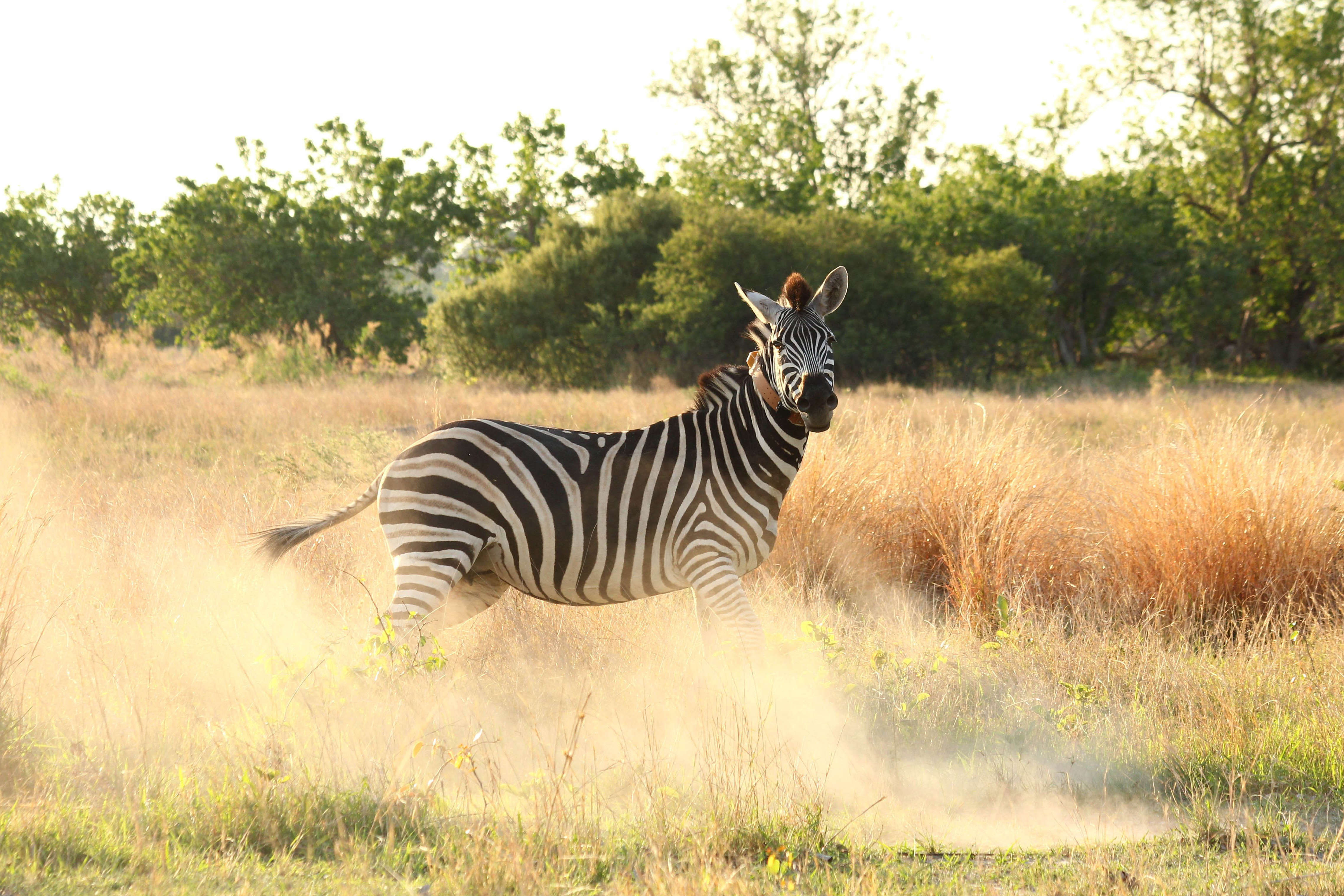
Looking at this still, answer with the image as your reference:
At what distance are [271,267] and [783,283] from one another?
14.2 metres

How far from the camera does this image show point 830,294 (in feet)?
14.7

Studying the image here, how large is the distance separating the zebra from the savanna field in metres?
0.43

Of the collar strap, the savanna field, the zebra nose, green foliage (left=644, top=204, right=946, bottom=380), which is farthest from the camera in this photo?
green foliage (left=644, top=204, right=946, bottom=380)

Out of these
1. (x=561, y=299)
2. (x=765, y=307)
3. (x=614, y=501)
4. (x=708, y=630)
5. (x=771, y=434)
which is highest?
(x=561, y=299)

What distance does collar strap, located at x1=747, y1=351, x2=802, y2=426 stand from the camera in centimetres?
436

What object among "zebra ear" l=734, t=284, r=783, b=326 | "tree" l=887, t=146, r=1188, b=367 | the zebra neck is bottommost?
the zebra neck

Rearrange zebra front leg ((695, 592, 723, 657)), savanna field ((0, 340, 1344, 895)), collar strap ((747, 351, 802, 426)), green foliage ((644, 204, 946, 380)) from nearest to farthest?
savanna field ((0, 340, 1344, 895)) → collar strap ((747, 351, 802, 426)) → zebra front leg ((695, 592, 723, 657)) → green foliage ((644, 204, 946, 380))

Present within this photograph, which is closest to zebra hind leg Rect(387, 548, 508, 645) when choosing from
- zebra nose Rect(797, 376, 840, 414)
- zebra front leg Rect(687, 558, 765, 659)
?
zebra front leg Rect(687, 558, 765, 659)

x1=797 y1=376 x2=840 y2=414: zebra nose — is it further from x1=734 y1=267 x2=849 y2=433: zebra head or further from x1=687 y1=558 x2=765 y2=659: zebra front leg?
x1=687 y1=558 x2=765 y2=659: zebra front leg

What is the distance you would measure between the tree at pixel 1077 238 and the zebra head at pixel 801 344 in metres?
24.9

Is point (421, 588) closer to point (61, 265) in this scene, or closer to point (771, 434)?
point (771, 434)

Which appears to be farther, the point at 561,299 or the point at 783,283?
the point at 561,299

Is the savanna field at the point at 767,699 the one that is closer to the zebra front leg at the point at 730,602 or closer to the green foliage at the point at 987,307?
the zebra front leg at the point at 730,602

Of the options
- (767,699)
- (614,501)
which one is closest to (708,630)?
(767,699)
